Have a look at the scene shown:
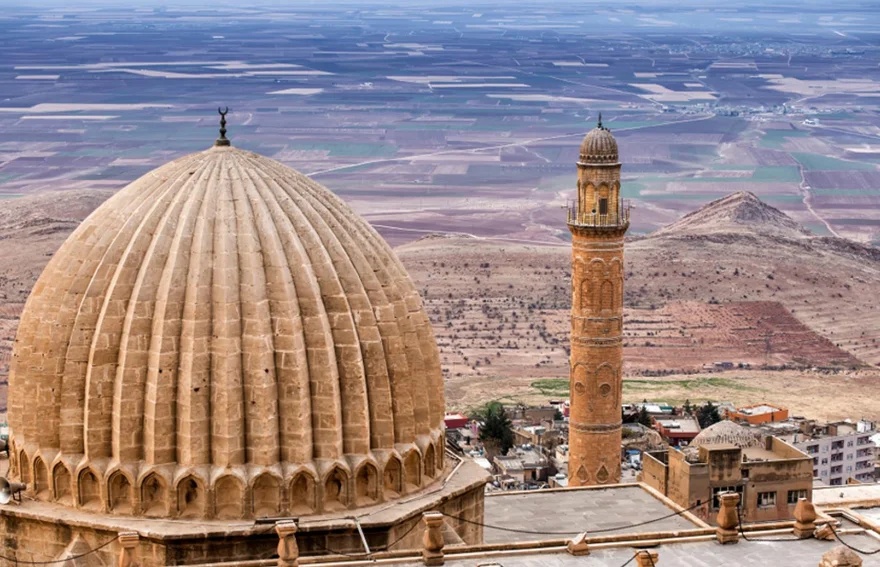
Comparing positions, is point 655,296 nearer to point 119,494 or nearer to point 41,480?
point 41,480

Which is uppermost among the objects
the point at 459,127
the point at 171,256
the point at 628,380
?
the point at 459,127

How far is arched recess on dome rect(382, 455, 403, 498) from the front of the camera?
1767 centimetres

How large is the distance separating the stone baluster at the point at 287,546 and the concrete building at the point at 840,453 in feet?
127

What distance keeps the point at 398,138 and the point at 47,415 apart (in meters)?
167

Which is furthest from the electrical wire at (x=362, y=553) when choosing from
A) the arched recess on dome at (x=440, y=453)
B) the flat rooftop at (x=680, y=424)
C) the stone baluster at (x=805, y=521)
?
the flat rooftop at (x=680, y=424)

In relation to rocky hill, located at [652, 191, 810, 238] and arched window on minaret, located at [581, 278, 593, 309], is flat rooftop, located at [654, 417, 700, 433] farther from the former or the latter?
rocky hill, located at [652, 191, 810, 238]

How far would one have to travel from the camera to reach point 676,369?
243ft

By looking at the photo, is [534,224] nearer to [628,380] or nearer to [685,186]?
[685,186]

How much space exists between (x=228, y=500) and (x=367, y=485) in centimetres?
141


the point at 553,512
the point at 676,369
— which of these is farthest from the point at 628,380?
the point at 553,512

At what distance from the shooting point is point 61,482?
57.6 ft

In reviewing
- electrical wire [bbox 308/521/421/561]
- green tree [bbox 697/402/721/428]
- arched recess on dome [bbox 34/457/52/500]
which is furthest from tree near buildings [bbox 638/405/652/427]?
arched recess on dome [bbox 34/457/52/500]

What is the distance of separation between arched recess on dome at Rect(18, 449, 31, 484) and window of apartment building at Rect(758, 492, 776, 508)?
82.9ft

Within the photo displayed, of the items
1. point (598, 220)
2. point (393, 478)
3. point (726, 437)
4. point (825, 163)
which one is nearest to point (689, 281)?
point (726, 437)
